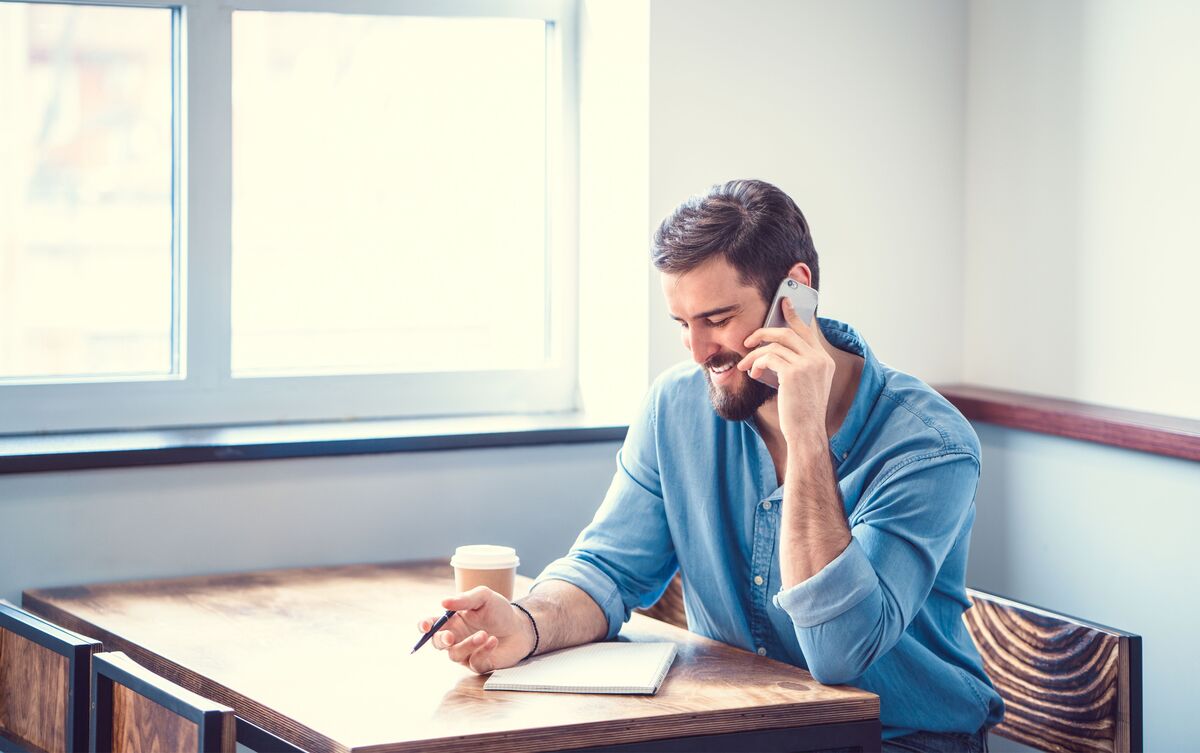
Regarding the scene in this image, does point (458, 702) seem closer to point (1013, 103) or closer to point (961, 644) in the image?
point (961, 644)

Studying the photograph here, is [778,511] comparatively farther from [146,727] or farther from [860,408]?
[146,727]

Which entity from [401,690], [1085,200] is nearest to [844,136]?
[1085,200]

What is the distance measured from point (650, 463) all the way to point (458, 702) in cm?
59

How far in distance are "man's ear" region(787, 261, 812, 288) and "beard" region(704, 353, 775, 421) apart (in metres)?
0.14

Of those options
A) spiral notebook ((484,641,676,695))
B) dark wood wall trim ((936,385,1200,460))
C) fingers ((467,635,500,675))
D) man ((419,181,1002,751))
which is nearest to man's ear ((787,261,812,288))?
man ((419,181,1002,751))

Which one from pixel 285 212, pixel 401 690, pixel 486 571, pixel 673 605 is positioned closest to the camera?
pixel 401 690

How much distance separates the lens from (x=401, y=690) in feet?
5.41

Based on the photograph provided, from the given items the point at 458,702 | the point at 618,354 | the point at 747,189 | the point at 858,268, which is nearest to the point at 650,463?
the point at 747,189

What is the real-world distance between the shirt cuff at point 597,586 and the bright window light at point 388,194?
38.4 inches

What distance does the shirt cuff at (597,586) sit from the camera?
6.30 feet

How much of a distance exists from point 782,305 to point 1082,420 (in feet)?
2.98

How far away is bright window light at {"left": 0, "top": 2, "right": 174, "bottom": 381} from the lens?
254cm

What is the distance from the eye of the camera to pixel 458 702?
5.23 feet

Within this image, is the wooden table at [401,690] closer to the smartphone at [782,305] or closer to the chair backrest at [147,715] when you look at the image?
the chair backrest at [147,715]
